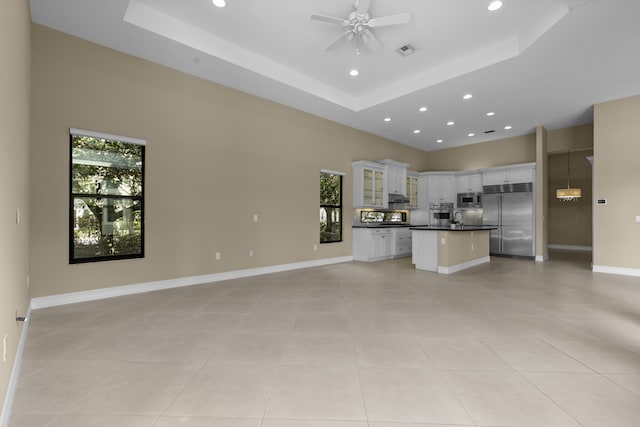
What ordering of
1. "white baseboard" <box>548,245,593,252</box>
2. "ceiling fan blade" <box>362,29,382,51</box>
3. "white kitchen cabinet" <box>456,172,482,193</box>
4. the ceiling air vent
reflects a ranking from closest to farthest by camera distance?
"ceiling fan blade" <box>362,29,382,51</box>, the ceiling air vent, "white kitchen cabinet" <box>456,172,482,193</box>, "white baseboard" <box>548,245,593,252</box>

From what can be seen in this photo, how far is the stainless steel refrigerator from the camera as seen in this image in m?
7.74

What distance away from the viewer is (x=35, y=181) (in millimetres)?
3568

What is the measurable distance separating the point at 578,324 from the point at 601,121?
17.1 feet

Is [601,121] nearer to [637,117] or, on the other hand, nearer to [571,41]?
[637,117]

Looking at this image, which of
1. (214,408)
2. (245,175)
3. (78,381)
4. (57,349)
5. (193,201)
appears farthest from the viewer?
(245,175)

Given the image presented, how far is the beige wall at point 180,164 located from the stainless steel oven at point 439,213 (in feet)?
12.9

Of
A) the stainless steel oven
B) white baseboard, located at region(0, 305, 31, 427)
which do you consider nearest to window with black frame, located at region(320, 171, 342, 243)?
the stainless steel oven

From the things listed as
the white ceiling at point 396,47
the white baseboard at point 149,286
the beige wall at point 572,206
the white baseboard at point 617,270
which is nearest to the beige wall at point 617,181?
the white baseboard at point 617,270

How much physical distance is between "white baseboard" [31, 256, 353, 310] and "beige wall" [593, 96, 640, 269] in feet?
20.0

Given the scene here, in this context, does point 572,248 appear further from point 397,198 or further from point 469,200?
point 397,198

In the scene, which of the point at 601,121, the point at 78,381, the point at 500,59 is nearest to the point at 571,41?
the point at 500,59

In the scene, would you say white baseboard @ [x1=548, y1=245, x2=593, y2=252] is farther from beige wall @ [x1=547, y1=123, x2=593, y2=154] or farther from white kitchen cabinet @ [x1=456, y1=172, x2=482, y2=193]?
white kitchen cabinet @ [x1=456, y1=172, x2=482, y2=193]

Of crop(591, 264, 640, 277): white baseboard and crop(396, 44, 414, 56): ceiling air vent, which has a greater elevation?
crop(396, 44, 414, 56): ceiling air vent

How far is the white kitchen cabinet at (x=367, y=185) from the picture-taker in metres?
7.42
